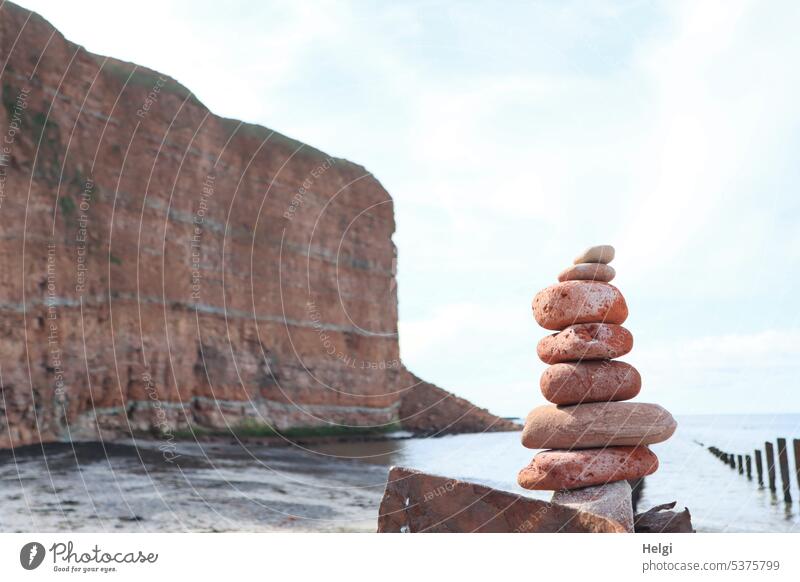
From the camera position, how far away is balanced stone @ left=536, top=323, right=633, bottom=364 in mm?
9180

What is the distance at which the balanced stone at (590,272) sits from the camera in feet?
30.6

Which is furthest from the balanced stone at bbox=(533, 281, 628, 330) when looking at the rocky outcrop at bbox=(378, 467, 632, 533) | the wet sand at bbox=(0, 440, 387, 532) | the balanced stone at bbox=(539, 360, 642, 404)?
the wet sand at bbox=(0, 440, 387, 532)

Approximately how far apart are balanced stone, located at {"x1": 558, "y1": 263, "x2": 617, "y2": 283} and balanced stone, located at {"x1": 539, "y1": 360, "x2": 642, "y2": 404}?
100 cm

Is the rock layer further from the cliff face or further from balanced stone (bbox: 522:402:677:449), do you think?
the cliff face

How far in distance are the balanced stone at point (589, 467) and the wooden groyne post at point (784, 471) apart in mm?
14998

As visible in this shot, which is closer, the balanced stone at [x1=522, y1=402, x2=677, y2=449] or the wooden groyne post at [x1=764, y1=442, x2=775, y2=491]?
the balanced stone at [x1=522, y1=402, x2=677, y2=449]

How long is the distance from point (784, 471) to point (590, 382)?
16982mm

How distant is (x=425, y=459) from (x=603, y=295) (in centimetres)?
2299


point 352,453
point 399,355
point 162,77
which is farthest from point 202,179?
point 399,355

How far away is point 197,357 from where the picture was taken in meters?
29.2

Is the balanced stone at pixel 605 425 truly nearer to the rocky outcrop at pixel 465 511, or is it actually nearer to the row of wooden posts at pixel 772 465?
the rocky outcrop at pixel 465 511

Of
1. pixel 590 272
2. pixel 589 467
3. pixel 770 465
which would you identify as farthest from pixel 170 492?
pixel 770 465

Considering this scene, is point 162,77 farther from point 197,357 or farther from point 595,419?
point 595,419

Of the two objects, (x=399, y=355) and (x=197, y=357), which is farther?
(x=399, y=355)
